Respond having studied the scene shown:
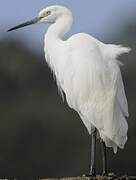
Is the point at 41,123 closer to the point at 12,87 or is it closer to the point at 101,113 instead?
the point at 12,87

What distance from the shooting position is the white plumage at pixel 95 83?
12.6 metres

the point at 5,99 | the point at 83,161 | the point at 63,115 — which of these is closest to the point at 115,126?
the point at 83,161

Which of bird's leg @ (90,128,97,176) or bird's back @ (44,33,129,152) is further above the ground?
bird's back @ (44,33,129,152)

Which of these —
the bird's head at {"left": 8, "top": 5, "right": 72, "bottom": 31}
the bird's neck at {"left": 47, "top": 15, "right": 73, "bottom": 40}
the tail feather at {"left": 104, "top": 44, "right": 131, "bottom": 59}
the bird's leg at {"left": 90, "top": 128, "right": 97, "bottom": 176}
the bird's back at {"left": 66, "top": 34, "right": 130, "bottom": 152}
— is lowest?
the bird's leg at {"left": 90, "top": 128, "right": 97, "bottom": 176}

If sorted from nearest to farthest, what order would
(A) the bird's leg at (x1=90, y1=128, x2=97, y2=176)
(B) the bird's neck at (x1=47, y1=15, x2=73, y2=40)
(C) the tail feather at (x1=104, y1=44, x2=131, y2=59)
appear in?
1. (C) the tail feather at (x1=104, y1=44, x2=131, y2=59)
2. (A) the bird's leg at (x1=90, y1=128, x2=97, y2=176)
3. (B) the bird's neck at (x1=47, y1=15, x2=73, y2=40)

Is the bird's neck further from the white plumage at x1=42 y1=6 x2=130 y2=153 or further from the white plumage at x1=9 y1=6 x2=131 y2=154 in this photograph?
the white plumage at x1=42 y1=6 x2=130 y2=153

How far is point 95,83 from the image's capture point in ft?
41.8

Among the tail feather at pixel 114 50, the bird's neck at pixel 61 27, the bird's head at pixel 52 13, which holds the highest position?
the bird's head at pixel 52 13

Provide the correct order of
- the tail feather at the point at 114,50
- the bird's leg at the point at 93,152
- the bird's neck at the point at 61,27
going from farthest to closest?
1. the bird's neck at the point at 61,27
2. the bird's leg at the point at 93,152
3. the tail feather at the point at 114,50

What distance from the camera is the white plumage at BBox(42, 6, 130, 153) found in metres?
12.6

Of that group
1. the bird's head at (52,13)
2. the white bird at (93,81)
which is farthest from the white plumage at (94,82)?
the bird's head at (52,13)

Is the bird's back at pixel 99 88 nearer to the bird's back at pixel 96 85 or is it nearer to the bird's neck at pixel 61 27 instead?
the bird's back at pixel 96 85

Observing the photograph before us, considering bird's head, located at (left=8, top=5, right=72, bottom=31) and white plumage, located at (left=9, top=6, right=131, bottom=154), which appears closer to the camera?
white plumage, located at (left=9, top=6, right=131, bottom=154)

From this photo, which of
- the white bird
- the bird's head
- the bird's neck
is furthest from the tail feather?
the bird's head
